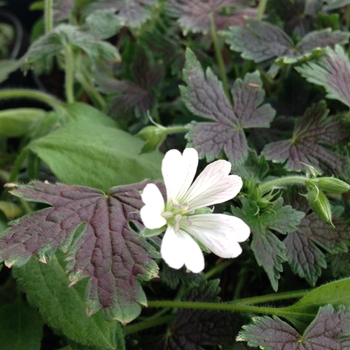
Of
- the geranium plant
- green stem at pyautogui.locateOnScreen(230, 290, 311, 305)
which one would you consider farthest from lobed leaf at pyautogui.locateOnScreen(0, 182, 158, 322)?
green stem at pyautogui.locateOnScreen(230, 290, 311, 305)

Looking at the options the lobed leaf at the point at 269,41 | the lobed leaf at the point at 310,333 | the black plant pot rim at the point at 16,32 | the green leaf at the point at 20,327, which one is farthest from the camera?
the black plant pot rim at the point at 16,32

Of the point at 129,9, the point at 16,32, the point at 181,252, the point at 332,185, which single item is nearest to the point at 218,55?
the point at 129,9

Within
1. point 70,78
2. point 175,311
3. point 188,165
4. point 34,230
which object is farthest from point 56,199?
point 70,78

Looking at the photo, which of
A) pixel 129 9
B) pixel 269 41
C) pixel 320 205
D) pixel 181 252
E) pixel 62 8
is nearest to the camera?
pixel 181 252

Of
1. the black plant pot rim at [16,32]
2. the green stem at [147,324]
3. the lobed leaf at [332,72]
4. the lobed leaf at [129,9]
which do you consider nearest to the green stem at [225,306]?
the green stem at [147,324]

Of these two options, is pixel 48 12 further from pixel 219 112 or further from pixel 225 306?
pixel 225 306

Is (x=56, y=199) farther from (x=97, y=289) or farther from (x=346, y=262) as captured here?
(x=346, y=262)

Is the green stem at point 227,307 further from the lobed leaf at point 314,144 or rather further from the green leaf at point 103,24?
the green leaf at point 103,24
